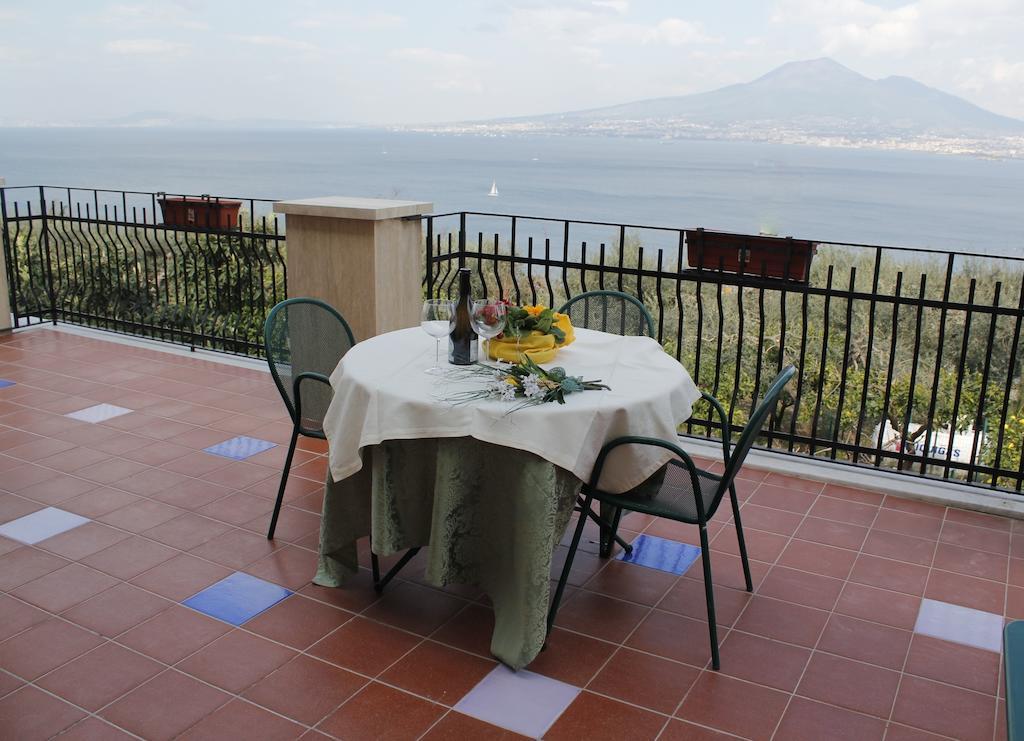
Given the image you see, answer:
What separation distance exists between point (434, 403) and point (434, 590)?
0.77 meters

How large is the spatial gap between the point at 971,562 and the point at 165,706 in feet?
8.93

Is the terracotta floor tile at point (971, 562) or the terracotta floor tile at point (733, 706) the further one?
the terracotta floor tile at point (971, 562)

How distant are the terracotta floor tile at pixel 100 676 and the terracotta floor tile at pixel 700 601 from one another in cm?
123

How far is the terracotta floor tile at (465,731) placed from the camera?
2.12 metres

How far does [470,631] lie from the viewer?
2.62 m

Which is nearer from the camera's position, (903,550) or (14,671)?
(14,671)

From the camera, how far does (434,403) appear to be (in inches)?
95.3

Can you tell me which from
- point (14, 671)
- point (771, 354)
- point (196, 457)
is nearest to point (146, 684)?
point (14, 671)

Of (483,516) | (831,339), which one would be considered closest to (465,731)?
(483,516)

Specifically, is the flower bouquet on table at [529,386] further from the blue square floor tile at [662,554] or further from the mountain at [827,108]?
the mountain at [827,108]

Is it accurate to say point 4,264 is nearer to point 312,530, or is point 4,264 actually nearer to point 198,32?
point 312,530

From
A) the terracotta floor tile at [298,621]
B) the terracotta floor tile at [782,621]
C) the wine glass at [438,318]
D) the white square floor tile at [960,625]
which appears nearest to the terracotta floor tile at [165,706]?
the terracotta floor tile at [298,621]

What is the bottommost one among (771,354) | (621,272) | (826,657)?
(771,354)

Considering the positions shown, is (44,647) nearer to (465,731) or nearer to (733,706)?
(465,731)
